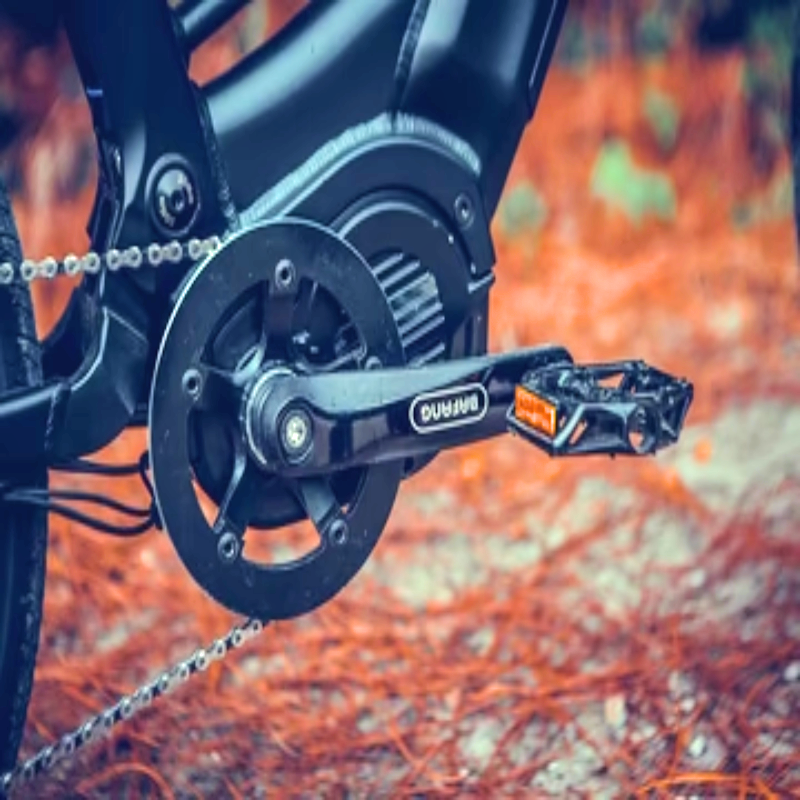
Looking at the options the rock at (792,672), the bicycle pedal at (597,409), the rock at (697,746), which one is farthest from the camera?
the rock at (792,672)

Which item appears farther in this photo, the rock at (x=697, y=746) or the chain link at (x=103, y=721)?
the rock at (x=697, y=746)

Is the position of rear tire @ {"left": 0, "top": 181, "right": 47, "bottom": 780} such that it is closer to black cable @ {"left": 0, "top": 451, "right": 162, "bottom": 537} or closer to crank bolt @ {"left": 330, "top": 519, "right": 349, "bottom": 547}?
black cable @ {"left": 0, "top": 451, "right": 162, "bottom": 537}

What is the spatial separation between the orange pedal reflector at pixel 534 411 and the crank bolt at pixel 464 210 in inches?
5.5

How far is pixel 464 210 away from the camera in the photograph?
116cm

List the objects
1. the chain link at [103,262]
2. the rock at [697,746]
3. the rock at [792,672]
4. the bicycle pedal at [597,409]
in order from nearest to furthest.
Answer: the chain link at [103,262] < the bicycle pedal at [597,409] < the rock at [697,746] < the rock at [792,672]

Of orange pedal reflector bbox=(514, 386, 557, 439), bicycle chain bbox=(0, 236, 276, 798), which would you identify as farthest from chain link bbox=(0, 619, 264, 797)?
orange pedal reflector bbox=(514, 386, 557, 439)

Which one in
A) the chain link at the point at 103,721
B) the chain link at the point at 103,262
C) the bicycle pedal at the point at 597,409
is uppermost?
the chain link at the point at 103,262

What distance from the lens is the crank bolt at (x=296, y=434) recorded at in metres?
1.03

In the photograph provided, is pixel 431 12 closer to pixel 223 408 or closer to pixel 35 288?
pixel 223 408

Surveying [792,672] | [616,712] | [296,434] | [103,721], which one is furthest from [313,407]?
[792,672]

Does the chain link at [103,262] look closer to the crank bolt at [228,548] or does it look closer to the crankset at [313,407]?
the crankset at [313,407]

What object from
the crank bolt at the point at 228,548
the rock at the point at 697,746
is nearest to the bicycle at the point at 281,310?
the crank bolt at the point at 228,548

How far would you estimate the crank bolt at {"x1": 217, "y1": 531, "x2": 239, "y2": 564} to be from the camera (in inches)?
40.1

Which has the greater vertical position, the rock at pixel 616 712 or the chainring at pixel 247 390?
the chainring at pixel 247 390
